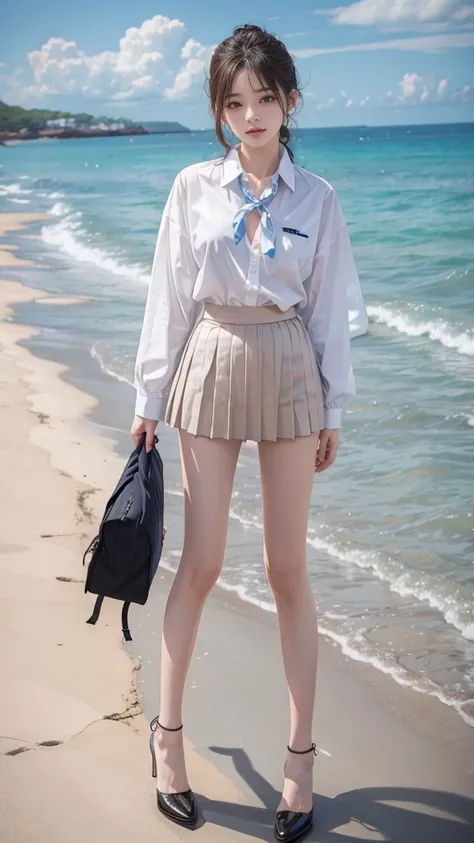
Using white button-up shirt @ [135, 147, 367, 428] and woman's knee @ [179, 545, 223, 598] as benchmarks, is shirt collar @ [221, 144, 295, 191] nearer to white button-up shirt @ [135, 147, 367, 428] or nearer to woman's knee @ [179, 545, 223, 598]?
white button-up shirt @ [135, 147, 367, 428]

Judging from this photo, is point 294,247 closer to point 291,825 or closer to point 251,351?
point 251,351

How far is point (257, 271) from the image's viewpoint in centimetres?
206

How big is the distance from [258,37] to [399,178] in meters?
25.9

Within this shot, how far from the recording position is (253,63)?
2047mm

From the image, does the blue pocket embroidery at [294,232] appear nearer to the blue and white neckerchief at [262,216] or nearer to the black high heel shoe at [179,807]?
the blue and white neckerchief at [262,216]

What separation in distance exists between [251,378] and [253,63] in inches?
25.3

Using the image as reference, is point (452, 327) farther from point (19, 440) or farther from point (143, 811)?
point (143, 811)

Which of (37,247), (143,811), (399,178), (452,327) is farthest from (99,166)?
(143,811)

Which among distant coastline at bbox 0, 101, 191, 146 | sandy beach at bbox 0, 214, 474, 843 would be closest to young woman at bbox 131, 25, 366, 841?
sandy beach at bbox 0, 214, 474, 843

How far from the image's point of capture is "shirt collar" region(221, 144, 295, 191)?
2115 millimetres

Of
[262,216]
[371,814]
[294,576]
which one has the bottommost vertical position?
[371,814]

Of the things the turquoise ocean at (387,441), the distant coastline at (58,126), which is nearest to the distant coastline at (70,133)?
the distant coastline at (58,126)

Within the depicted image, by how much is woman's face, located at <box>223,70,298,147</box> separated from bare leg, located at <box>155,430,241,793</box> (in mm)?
648

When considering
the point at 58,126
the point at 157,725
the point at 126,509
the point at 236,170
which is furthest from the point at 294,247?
the point at 58,126
